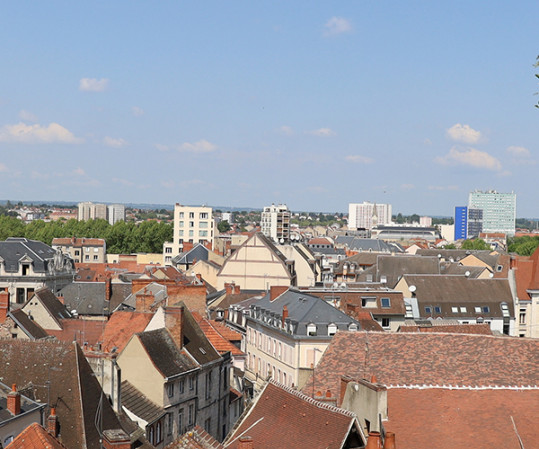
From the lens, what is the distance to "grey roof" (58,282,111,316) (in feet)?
224

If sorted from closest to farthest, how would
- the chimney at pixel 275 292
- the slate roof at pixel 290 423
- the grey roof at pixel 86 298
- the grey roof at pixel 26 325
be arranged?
the slate roof at pixel 290 423 < the grey roof at pixel 26 325 < the chimney at pixel 275 292 < the grey roof at pixel 86 298

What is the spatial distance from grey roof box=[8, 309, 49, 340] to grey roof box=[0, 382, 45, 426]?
15.6 metres

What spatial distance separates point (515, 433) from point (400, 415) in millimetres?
3009

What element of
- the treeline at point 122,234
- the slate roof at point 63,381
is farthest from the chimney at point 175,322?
the treeline at point 122,234

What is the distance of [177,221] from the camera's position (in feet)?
554

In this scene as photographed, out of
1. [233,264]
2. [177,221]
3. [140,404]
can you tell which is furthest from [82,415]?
[177,221]

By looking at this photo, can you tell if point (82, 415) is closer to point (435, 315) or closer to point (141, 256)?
point (435, 315)

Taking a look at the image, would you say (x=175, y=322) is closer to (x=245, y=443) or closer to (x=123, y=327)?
(x=123, y=327)

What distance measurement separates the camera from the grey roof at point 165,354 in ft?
120

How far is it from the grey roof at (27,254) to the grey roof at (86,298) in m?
14.0

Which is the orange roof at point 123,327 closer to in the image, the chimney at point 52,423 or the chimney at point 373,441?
the chimney at point 52,423

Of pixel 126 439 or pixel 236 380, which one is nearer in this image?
pixel 126 439

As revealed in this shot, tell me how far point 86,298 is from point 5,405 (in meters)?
43.7

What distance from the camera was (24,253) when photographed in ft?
283
